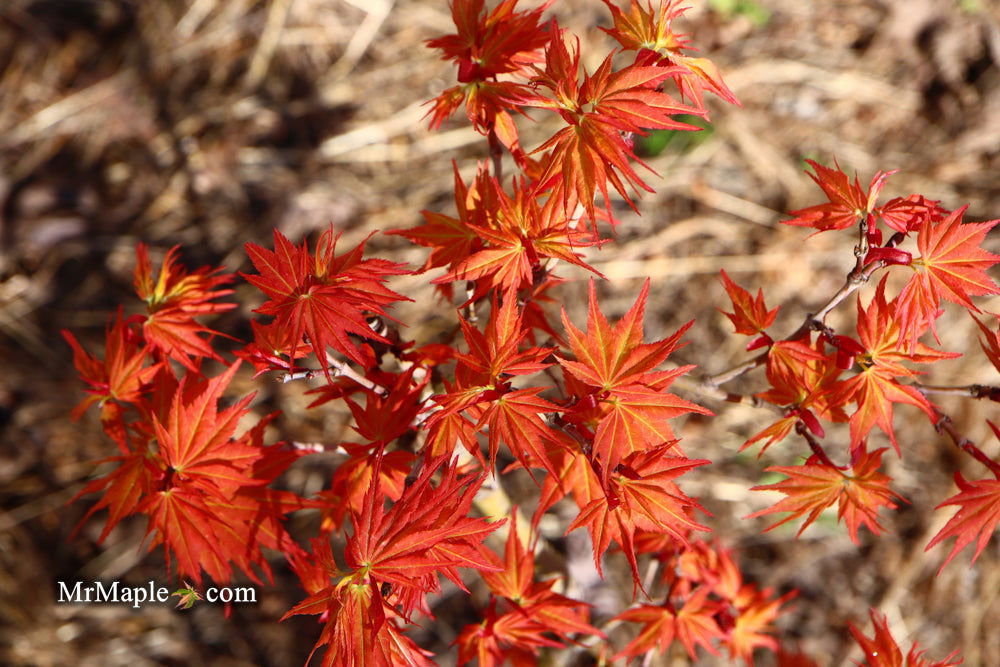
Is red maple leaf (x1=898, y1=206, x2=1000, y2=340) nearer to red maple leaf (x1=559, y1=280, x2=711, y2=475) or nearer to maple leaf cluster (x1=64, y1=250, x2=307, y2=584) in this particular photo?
red maple leaf (x1=559, y1=280, x2=711, y2=475)

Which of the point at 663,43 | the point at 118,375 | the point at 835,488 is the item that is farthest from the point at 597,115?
the point at 118,375

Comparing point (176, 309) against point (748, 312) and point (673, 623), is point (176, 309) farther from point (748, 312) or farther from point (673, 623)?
point (673, 623)

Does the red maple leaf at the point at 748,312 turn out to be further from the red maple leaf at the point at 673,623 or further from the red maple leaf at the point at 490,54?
the red maple leaf at the point at 673,623

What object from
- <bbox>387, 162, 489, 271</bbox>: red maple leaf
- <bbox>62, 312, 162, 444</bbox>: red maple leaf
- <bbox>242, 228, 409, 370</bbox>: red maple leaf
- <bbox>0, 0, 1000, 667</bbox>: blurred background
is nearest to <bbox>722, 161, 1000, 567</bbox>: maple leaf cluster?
<bbox>387, 162, 489, 271</bbox>: red maple leaf

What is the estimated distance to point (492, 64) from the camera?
2.96 ft

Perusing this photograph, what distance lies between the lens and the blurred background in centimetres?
191

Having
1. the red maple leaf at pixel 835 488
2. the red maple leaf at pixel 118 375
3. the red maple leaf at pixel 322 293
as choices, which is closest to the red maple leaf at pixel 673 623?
the red maple leaf at pixel 835 488

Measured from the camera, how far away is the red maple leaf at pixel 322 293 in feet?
2.52

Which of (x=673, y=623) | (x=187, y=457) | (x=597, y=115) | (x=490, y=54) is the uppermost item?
(x=490, y=54)

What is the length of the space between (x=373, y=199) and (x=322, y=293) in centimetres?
151

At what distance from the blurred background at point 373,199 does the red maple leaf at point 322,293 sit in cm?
124

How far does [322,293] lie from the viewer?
784 mm

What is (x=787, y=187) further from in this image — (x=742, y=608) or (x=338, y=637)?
(x=338, y=637)

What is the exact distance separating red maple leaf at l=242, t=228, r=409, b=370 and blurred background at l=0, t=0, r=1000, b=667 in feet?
4.07
